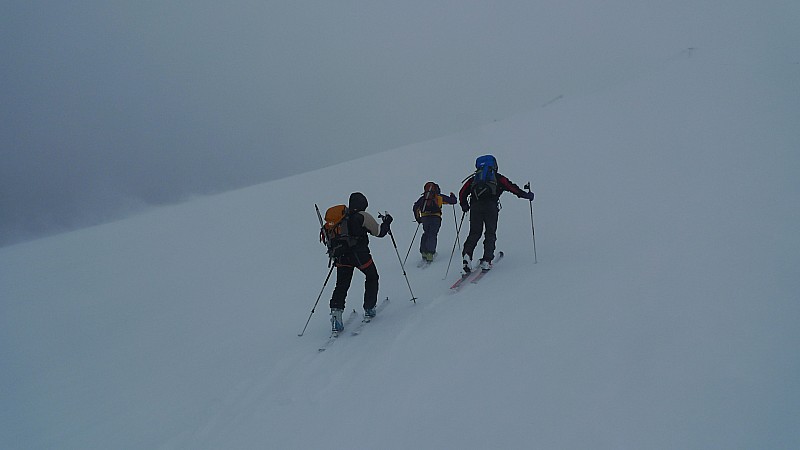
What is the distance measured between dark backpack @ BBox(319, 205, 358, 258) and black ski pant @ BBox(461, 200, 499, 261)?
199cm

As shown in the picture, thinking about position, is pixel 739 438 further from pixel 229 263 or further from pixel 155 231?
pixel 155 231

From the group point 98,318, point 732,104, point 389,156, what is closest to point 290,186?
point 389,156

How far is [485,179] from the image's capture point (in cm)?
678

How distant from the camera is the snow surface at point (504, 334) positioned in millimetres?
2586

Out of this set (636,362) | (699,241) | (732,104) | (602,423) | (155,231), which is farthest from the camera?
(155,231)

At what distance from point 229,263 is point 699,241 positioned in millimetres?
11833

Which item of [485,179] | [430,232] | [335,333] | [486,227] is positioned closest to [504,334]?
[335,333]

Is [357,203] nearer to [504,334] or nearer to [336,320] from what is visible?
[336,320]

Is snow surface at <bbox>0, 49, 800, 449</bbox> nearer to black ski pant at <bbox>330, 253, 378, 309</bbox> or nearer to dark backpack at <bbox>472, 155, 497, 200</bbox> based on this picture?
black ski pant at <bbox>330, 253, 378, 309</bbox>

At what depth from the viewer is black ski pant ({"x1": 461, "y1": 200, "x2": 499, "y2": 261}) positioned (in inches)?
263

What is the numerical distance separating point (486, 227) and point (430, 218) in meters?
2.48

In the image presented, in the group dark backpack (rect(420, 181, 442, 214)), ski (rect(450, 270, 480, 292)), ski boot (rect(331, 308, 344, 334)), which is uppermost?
dark backpack (rect(420, 181, 442, 214))

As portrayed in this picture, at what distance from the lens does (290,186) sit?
24.4m

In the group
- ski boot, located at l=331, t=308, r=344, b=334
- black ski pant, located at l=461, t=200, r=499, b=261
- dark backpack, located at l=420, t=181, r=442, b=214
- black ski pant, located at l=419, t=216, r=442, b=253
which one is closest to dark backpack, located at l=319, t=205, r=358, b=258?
ski boot, located at l=331, t=308, r=344, b=334
